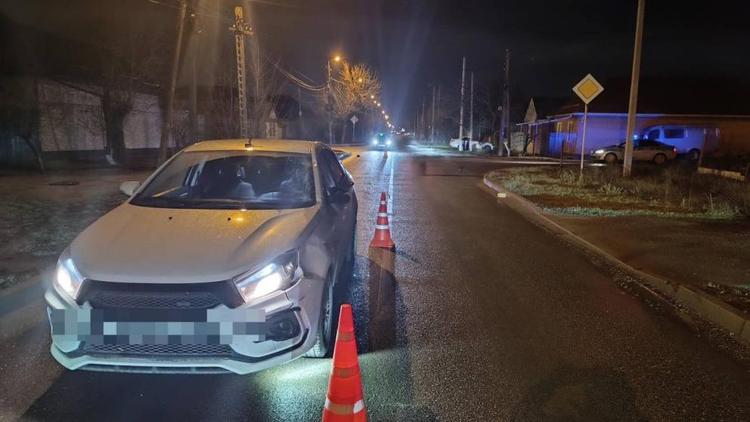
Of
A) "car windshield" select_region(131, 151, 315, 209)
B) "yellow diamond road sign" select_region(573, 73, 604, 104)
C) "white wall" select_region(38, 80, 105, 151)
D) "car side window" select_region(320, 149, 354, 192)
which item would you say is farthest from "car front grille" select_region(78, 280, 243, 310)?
"white wall" select_region(38, 80, 105, 151)

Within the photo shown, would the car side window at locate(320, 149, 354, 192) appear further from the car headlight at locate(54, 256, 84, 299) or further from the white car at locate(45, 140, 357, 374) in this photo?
the car headlight at locate(54, 256, 84, 299)

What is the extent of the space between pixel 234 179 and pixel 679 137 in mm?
40477

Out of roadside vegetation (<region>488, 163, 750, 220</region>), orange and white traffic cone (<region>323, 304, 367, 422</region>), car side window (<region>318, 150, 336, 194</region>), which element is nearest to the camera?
orange and white traffic cone (<region>323, 304, 367, 422</region>)

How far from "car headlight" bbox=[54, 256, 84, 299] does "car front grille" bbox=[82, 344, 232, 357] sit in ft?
1.34

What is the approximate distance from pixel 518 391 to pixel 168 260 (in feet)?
8.16

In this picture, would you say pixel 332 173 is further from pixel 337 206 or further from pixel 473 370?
pixel 473 370

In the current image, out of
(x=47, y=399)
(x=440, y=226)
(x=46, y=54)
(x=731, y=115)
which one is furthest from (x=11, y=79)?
(x=731, y=115)

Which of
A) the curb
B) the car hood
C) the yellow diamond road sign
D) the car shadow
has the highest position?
the yellow diamond road sign

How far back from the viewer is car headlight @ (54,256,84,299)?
12.0ft

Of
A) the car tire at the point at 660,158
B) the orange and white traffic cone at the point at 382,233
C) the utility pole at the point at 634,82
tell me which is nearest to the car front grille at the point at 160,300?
the orange and white traffic cone at the point at 382,233

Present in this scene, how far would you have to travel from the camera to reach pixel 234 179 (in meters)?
5.70

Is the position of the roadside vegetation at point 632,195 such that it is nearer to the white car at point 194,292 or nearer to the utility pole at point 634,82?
the utility pole at point 634,82

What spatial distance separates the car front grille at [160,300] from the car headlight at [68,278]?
10.2 inches

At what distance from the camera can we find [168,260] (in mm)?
3680
